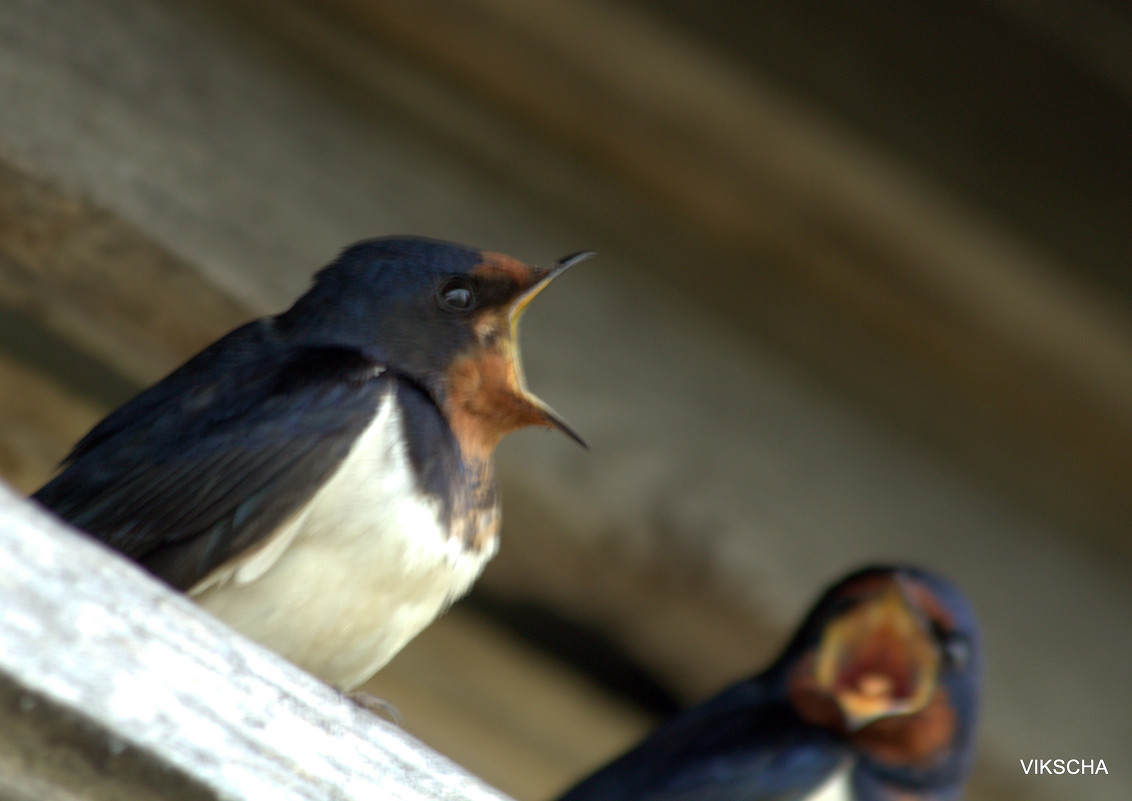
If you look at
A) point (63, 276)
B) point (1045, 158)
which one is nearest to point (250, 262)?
point (63, 276)

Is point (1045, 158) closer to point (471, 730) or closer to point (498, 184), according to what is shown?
point (498, 184)

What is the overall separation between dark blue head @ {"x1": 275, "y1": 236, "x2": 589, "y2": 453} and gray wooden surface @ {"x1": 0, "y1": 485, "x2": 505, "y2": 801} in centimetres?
48

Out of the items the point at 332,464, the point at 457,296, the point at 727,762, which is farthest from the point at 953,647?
the point at 332,464

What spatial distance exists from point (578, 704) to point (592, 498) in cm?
43

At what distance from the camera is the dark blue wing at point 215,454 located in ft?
3.28

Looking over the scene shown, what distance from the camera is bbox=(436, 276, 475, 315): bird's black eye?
1.25 meters

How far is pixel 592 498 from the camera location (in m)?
1.49

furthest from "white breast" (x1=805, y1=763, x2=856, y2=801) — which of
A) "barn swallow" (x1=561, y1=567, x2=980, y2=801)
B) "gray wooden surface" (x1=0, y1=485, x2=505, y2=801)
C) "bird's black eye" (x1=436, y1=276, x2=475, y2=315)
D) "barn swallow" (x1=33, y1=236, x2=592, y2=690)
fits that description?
"gray wooden surface" (x1=0, y1=485, x2=505, y2=801)

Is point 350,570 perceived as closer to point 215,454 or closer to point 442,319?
point 215,454

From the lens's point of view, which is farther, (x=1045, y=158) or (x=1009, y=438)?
(x=1009, y=438)

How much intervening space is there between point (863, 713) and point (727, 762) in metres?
0.16

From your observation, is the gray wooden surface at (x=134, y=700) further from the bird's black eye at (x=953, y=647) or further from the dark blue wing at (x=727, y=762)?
the bird's black eye at (x=953, y=647)

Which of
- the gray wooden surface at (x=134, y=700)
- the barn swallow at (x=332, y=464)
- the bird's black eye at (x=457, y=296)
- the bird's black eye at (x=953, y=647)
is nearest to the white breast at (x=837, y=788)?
the bird's black eye at (x=953, y=647)

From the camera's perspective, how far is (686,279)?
66.7 inches
